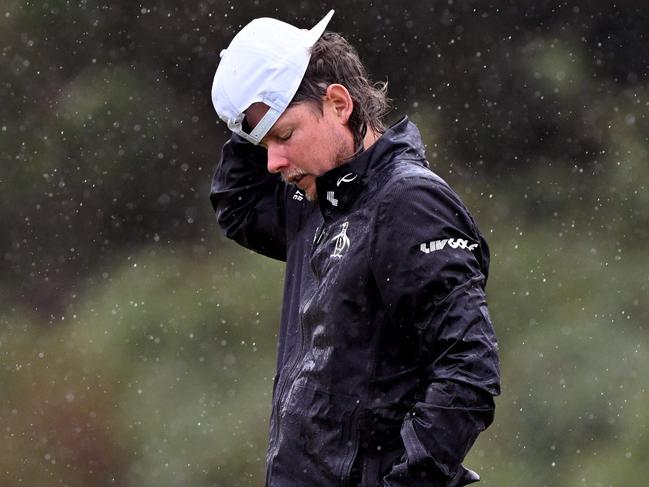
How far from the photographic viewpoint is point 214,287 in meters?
6.21

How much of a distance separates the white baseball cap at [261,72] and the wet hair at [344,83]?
0.02 metres

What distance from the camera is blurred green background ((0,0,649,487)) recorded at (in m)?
5.99

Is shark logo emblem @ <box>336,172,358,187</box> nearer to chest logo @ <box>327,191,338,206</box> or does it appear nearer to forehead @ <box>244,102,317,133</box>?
chest logo @ <box>327,191,338,206</box>

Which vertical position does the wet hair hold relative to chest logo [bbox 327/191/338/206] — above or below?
above

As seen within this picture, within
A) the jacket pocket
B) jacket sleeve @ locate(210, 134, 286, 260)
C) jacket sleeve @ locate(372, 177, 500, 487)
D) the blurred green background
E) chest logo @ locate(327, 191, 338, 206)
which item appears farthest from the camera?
the blurred green background

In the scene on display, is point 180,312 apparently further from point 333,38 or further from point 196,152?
point 333,38

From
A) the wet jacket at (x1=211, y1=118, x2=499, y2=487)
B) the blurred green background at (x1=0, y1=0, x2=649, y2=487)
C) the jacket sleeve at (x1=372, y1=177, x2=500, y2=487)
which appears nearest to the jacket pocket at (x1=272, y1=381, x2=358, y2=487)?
the wet jacket at (x1=211, y1=118, x2=499, y2=487)

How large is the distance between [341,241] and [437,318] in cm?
25

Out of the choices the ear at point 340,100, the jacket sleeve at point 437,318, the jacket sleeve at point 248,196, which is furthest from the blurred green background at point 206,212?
the jacket sleeve at point 437,318

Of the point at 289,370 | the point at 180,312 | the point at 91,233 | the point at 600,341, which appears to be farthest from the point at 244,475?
the point at 289,370

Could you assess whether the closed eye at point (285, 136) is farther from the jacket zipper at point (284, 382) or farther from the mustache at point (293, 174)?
the jacket zipper at point (284, 382)

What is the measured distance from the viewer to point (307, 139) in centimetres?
208

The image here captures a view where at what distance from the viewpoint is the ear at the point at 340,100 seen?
6.85 ft

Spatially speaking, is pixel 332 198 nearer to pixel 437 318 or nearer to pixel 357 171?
pixel 357 171
